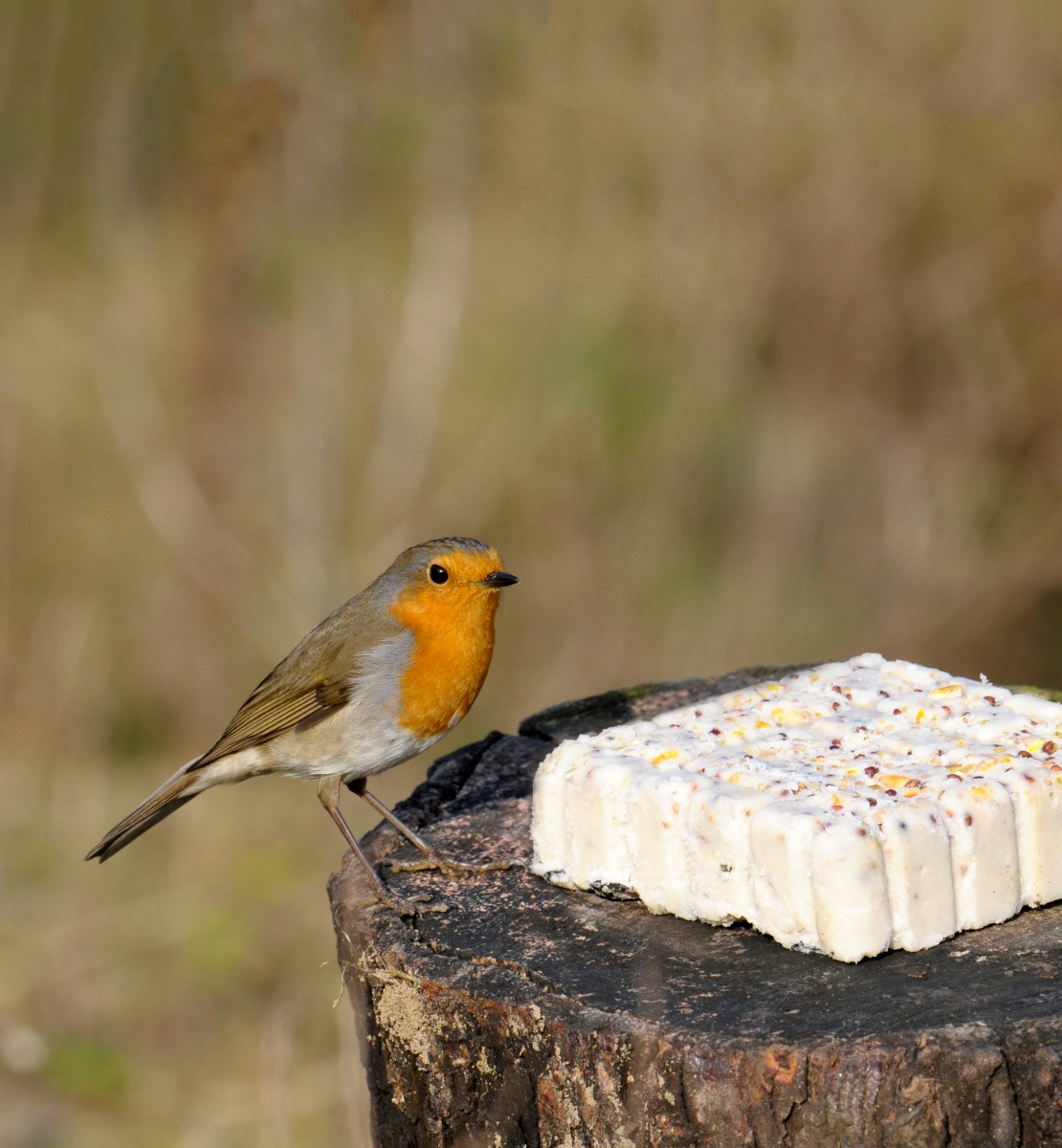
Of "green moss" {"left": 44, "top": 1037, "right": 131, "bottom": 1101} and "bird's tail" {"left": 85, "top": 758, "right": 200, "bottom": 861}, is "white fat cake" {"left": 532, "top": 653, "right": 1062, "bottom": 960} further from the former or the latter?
"green moss" {"left": 44, "top": 1037, "right": 131, "bottom": 1101}

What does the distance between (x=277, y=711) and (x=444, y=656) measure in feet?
1.76

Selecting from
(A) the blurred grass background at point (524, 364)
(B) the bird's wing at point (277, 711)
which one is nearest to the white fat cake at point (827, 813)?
(B) the bird's wing at point (277, 711)

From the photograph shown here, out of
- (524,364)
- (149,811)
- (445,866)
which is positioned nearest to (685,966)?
(445,866)

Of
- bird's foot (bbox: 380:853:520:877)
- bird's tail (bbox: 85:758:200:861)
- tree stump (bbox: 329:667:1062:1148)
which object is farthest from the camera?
bird's tail (bbox: 85:758:200:861)

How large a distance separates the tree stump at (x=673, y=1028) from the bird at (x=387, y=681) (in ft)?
2.06

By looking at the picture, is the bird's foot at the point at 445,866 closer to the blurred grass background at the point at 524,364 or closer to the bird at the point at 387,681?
the bird at the point at 387,681

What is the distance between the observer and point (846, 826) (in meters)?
2.82

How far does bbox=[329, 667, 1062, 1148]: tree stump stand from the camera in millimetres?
2422

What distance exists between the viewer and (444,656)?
4.05 meters

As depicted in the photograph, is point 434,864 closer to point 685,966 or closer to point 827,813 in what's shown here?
point 685,966

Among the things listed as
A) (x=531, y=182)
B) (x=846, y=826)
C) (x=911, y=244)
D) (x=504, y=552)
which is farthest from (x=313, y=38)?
(x=846, y=826)

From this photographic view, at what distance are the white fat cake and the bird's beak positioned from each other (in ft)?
2.08

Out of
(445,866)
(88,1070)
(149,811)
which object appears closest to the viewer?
(445,866)

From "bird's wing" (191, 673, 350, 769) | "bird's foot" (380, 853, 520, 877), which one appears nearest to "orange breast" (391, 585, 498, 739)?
"bird's wing" (191, 673, 350, 769)
